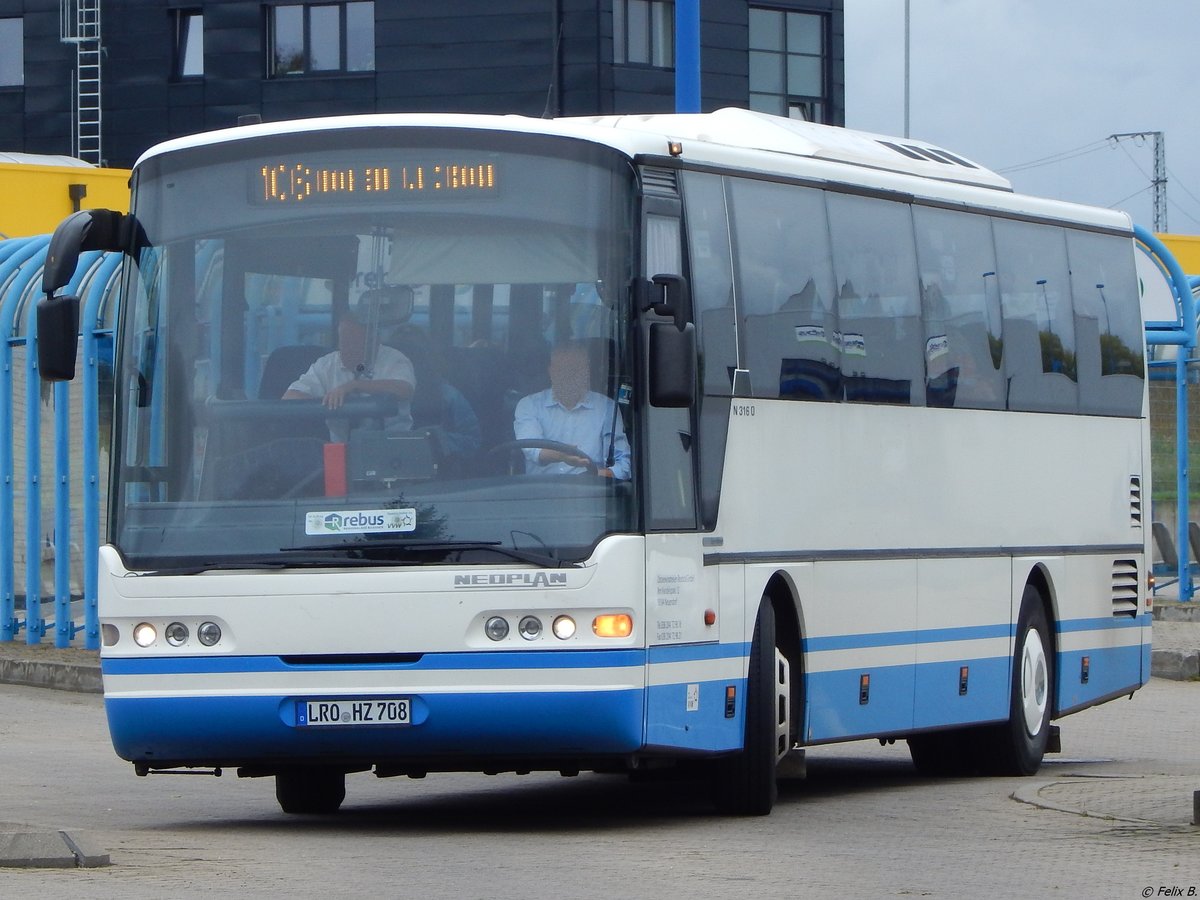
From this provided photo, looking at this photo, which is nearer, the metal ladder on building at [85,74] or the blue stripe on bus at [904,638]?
the blue stripe on bus at [904,638]

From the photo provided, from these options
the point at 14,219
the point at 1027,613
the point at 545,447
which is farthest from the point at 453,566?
the point at 14,219

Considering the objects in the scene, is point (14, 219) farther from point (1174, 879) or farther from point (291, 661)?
point (1174, 879)

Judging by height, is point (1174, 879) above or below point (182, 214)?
below

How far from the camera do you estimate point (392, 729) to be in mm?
10477

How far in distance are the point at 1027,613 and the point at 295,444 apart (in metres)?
5.67

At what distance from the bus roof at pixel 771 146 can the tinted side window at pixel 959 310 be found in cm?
19

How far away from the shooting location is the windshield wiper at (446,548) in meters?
10.3

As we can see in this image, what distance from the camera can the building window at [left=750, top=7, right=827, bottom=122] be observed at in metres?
53.7

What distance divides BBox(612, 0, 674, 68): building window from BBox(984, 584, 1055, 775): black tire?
36.7 metres

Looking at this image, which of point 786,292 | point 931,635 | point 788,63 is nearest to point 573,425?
point 786,292

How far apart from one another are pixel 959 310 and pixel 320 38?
40.4 meters

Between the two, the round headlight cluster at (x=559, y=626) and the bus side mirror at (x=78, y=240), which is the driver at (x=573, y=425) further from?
the bus side mirror at (x=78, y=240)

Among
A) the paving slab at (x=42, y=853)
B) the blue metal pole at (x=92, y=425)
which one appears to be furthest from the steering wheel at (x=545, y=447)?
the blue metal pole at (x=92, y=425)

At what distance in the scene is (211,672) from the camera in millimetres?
10633
